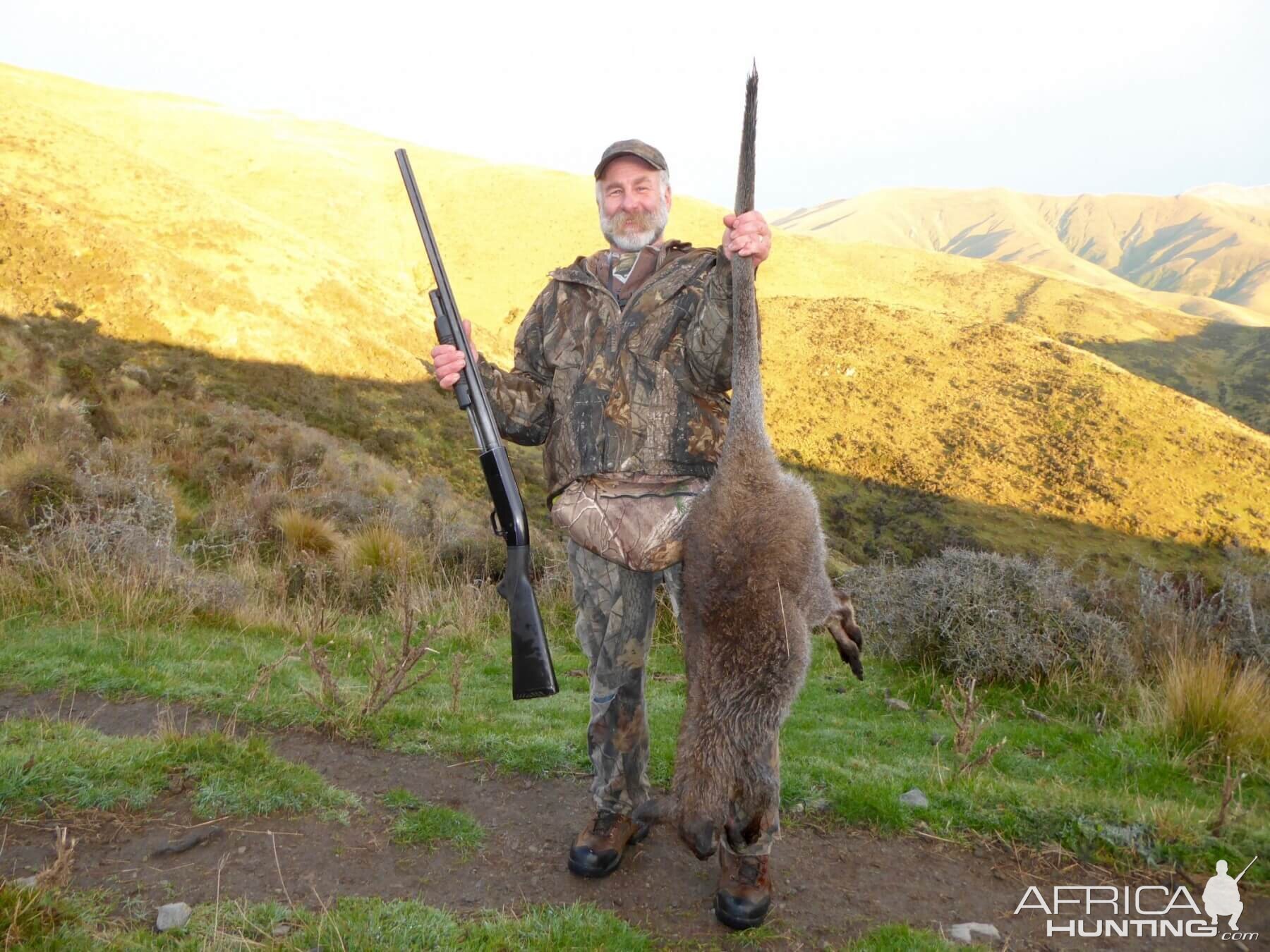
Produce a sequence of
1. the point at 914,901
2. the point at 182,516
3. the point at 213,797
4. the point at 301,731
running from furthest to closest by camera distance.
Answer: the point at 182,516 → the point at 301,731 → the point at 213,797 → the point at 914,901

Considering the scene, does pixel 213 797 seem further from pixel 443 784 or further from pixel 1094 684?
pixel 1094 684

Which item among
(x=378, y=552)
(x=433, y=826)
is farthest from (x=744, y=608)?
(x=378, y=552)

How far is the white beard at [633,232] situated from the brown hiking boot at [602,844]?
2.87m

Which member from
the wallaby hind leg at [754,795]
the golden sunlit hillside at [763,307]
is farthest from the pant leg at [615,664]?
the golden sunlit hillside at [763,307]

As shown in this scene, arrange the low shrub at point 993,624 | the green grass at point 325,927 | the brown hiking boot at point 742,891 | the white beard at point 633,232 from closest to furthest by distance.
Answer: the green grass at point 325,927 < the brown hiking boot at point 742,891 < the white beard at point 633,232 < the low shrub at point 993,624

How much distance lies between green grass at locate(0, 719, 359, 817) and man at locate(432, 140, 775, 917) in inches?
61.5

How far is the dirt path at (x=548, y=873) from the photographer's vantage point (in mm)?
3303

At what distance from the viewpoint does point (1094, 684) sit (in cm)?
673

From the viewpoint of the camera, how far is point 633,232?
382 centimetres

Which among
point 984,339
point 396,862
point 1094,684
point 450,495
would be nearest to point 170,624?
point 396,862

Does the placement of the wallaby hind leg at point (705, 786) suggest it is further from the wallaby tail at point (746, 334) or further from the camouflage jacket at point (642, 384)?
the camouflage jacket at point (642, 384)

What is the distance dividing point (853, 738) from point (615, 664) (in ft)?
9.89

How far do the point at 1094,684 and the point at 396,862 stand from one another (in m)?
6.12

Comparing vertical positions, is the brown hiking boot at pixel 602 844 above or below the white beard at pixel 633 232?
below
